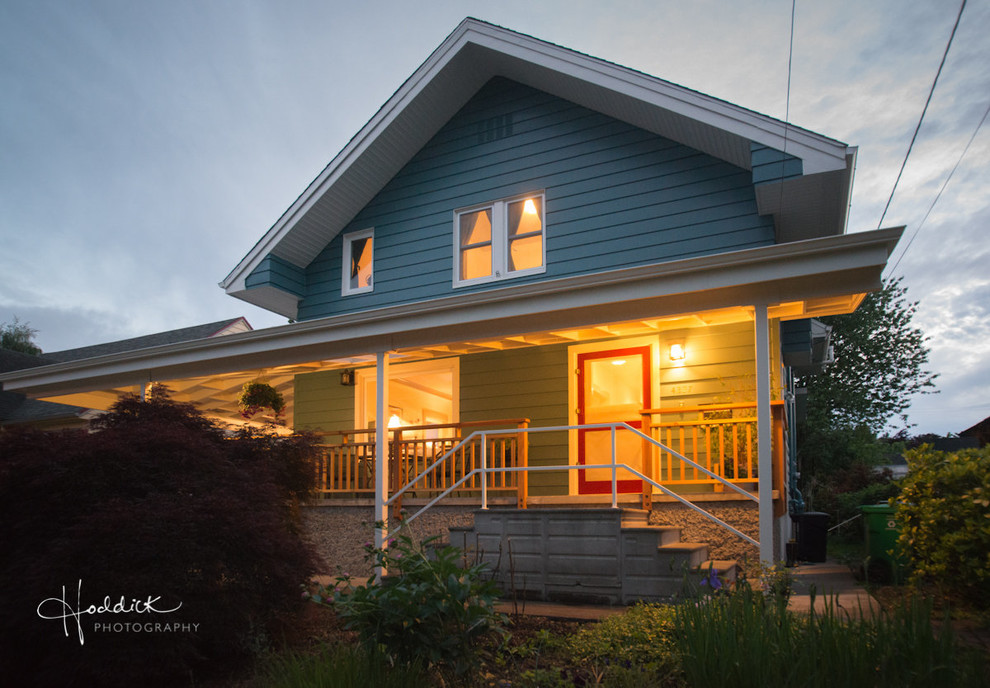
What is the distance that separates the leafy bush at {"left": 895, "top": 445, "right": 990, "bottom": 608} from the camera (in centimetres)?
493

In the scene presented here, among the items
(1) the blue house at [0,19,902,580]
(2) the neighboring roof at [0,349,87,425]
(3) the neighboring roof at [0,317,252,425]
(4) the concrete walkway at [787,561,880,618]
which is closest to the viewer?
(4) the concrete walkway at [787,561,880,618]

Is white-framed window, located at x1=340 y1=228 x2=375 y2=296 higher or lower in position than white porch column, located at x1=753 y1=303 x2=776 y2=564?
higher

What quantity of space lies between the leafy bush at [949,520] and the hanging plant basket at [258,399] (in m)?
8.34

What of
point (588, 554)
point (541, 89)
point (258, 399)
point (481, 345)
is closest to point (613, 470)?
point (588, 554)

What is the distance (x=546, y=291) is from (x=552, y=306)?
0.16 metres

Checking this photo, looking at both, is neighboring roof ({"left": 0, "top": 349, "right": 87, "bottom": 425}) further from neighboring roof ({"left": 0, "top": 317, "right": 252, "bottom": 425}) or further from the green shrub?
the green shrub

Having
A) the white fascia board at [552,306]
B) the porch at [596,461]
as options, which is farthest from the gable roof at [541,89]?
the porch at [596,461]

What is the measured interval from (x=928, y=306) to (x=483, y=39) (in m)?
23.7

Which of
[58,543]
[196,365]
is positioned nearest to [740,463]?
[58,543]

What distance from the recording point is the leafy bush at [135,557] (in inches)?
179

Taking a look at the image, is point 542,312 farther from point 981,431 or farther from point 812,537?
point 981,431

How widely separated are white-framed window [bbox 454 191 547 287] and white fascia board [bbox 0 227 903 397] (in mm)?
2466

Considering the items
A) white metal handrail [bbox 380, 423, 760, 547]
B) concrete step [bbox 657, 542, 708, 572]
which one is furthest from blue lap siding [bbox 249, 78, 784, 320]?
concrete step [bbox 657, 542, 708, 572]

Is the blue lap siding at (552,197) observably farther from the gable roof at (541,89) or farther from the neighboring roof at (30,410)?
the neighboring roof at (30,410)
